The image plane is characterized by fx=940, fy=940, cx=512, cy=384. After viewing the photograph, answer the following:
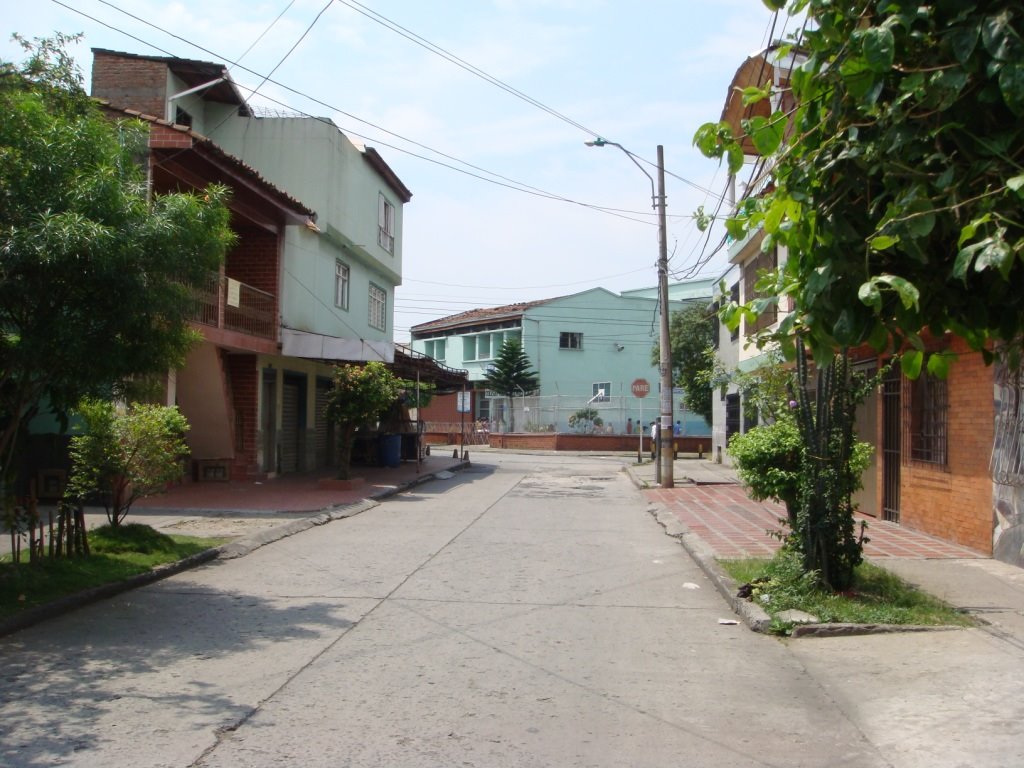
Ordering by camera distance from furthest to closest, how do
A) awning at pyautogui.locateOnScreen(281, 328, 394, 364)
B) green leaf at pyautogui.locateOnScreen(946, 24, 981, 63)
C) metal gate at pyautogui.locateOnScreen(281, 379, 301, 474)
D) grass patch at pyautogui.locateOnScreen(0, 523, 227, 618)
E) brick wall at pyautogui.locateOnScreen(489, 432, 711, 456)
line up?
brick wall at pyautogui.locateOnScreen(489, 432, 711, 456) < metal gate at pyautogui.locateOnScreen(281, 379, 301, 474) < awning at pyautogui.locateOnScreen(281, 328, 394, 364) < grass patch at pyautogui.locateOnScreen(0, 523, 227, 618) < green leaf at pyautogui.locateOnScreen(946, 24, 981, 63)

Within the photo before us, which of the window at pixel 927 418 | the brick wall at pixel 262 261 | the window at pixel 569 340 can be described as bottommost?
the window at pixel 927 418

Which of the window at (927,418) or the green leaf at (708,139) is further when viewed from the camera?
the window at (927,418)

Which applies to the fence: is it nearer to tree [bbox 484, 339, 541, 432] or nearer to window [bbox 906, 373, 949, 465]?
tree [bbox 484, 339, 541, 432]

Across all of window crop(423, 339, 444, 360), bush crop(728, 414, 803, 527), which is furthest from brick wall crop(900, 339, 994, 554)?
window crop(423, 339, 444, 360)

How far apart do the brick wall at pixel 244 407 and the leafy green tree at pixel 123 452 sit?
10.2 metres

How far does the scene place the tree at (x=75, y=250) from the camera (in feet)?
24.7

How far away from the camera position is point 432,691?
588 centimetres

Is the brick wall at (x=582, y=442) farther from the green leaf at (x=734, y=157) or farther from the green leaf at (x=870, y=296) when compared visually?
the green leaf at (x=870, y=296)

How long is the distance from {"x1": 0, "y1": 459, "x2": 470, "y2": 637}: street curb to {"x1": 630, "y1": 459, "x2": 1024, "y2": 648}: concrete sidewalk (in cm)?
566

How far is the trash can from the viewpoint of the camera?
27.9m

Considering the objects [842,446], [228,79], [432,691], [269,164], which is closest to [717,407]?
[269,164]

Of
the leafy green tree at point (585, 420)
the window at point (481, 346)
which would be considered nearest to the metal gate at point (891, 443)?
the leafy green tree at point (585, 420)

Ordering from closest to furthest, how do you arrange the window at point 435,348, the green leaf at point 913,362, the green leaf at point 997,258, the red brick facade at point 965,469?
the green leaf at point 997,258, the green leaf at point 913,362, the red brick facade at point 965,469, the window at point 435,348

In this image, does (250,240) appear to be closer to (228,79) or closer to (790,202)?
(228,79)
